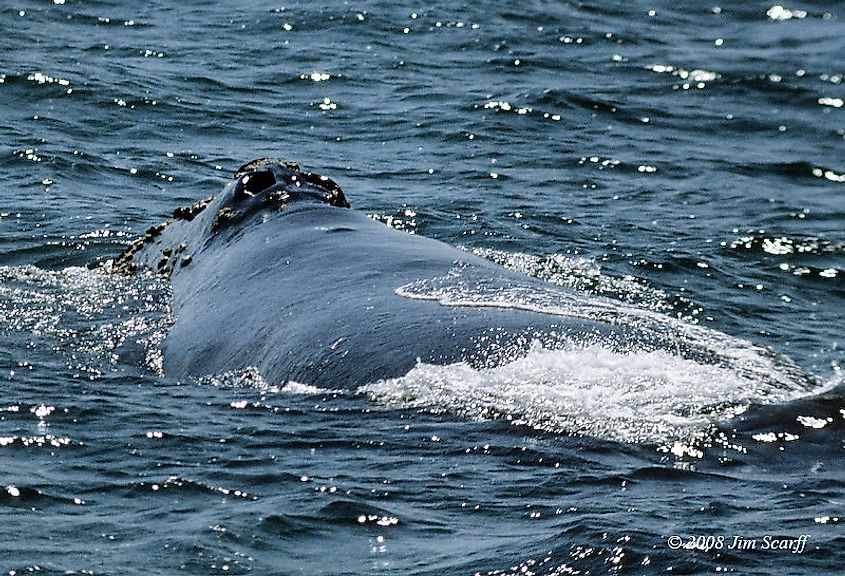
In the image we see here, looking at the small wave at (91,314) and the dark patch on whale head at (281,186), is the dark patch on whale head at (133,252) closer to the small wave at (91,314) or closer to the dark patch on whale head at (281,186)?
the small wave at (91,314)

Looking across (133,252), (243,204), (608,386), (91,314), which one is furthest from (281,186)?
(608,386)

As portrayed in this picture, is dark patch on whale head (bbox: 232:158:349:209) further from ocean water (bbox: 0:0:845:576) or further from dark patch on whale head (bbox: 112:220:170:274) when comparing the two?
dark patch on whale head (bbox: 112:220:170:274)

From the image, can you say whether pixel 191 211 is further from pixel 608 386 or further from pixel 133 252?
pixel 608 386

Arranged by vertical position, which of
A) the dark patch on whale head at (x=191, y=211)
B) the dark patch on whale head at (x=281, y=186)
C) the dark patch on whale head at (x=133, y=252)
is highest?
the dark patch on whale head at (x=281, y=186)

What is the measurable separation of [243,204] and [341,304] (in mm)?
2238

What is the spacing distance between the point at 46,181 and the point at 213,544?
11234mm

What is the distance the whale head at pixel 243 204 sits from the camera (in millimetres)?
12000

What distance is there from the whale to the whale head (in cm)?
1

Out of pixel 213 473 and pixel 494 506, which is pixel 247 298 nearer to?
pixel 213 473

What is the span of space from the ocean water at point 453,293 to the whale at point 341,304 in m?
0.17

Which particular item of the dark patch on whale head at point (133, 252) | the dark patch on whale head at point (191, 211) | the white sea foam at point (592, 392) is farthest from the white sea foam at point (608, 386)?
the dark patch on whale head at point (133, 252)

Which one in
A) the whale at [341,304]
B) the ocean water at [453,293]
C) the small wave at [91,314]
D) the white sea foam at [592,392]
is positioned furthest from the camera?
the small wave at [91,314]

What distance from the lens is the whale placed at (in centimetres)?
939

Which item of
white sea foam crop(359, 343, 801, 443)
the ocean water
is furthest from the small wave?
white sea foam crop(359, 343, 801, 443)
